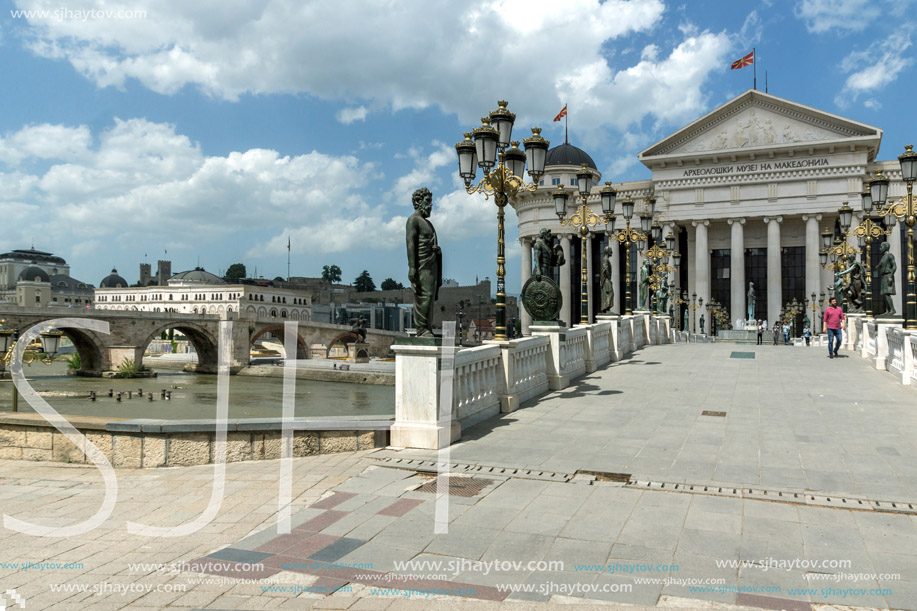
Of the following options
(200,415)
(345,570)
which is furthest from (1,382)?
(345,570)

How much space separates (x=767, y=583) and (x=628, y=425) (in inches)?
215

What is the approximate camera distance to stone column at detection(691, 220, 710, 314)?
2153 inches

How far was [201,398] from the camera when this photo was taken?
40.2m

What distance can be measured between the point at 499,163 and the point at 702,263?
1910 inches

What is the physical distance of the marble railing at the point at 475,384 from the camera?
913cm

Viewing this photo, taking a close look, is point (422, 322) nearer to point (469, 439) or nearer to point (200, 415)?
point (469, 439)

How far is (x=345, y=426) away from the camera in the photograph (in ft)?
27.1

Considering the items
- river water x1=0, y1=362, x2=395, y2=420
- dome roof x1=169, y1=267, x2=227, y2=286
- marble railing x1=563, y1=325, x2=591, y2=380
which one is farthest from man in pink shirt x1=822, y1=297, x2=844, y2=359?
dome roof x1=169, y1=267, x2=227, y2=286

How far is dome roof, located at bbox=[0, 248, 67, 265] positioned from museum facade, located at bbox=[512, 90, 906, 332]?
14800 cm

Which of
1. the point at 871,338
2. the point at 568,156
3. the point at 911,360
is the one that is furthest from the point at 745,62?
the point at 911,360

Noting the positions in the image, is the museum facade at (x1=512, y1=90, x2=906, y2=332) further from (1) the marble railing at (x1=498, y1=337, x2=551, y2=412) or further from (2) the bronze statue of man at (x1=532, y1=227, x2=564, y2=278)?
(1) the marble railing at (x1=498, y1=337, x2=551, y2=412)

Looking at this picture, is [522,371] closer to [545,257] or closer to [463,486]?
[545,257]

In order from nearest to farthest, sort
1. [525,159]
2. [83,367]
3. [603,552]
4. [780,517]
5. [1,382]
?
[603,552]
[780,517]
[525,159]
[1,382]
[83,367]

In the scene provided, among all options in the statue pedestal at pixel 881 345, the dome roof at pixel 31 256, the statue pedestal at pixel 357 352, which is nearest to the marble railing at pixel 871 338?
the statue pedestal at pixel 881 345
